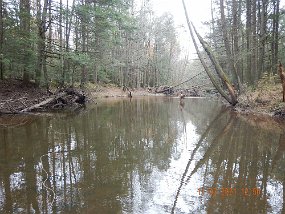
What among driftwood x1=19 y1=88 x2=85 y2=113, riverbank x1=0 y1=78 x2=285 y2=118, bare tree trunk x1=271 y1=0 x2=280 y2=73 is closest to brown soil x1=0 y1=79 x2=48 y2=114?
riverbank x1=0 y1=78 x2=285 y2=118

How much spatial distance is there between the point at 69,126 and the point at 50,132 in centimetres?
131

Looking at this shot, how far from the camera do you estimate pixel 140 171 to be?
5438mm

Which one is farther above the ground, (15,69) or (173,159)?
(15,69)

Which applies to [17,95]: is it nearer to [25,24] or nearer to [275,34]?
[25,24]

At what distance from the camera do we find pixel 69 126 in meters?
10.4

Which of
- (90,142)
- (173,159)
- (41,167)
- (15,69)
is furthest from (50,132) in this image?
(15,69)

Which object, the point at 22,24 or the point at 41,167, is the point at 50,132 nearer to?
the point at 41,167

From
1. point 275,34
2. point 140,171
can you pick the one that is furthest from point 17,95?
point 275,34
